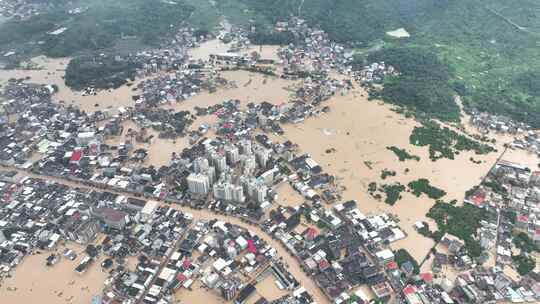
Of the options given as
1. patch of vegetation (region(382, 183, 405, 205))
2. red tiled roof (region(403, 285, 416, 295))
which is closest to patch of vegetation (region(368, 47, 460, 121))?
patch of vegetation (region(382, 183, 405, 205))

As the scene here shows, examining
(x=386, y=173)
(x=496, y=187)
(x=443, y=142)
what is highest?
(x=443, y=142)

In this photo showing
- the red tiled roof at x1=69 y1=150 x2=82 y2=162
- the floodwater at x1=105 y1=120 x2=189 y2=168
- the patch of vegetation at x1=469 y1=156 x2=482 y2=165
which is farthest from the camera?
the floodwater at x1=105 y1=120 x2=189 y2=168

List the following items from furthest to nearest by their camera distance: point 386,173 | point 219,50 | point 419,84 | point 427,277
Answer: point 219,50, point 419,84, point 386,173, point 427,277

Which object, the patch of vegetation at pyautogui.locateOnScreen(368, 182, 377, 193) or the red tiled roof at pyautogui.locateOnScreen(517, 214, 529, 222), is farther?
the patch of vegetation at pyautogui.locateOnScreen(368, 182, 377, 193)

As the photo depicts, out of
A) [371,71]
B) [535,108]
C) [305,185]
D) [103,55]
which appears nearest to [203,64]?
[103,55]

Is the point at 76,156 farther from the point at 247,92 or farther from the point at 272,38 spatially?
the point at 272,38

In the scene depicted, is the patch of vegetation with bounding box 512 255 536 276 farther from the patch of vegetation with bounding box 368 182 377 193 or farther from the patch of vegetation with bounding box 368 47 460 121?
the patch of vegetation with bounding box 368 47 460 121

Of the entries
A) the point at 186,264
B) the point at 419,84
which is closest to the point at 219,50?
the point at 419,84
